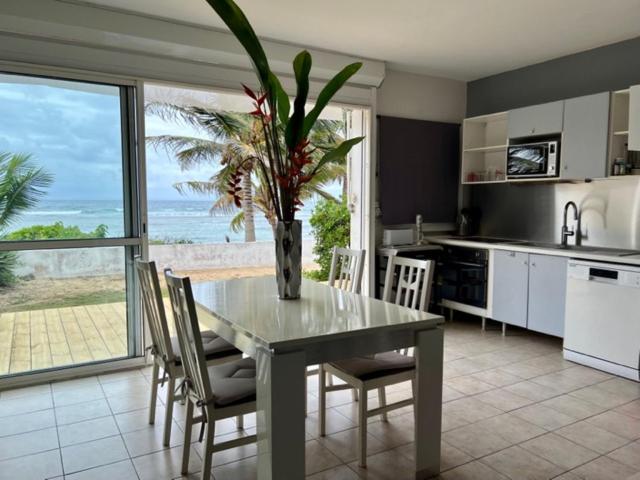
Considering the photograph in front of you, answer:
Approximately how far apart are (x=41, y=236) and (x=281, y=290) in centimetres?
206

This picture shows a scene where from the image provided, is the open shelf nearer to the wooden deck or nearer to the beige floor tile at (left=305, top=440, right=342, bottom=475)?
the beige floor tile at (left=305, top=440, right=342, bottom=475)

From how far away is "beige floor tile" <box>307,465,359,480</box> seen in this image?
7.22ft

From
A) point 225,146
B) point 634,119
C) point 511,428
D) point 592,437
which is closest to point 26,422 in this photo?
point 511,428

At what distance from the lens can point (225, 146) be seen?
317 inches

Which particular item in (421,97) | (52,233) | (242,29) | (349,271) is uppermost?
(421,97)

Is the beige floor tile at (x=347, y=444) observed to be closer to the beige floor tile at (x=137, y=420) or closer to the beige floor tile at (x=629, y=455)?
the beige floor tile at (x=137, y=420)

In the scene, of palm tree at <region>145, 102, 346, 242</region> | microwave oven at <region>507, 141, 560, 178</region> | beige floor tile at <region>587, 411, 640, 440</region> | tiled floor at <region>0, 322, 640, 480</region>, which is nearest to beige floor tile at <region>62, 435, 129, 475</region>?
tiled floor at <region>0, 322, 640, 480</region>

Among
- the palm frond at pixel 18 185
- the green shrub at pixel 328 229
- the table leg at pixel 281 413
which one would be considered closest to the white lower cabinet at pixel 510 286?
the table leg at pixel 281 413

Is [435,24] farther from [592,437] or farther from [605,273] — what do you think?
[592,437]

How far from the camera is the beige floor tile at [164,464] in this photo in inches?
87.4

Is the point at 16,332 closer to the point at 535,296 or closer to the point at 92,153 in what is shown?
the point at 92,153

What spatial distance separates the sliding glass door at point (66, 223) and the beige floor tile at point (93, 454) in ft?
4.07

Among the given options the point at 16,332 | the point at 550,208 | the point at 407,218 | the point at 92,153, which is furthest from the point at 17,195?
the point at 550,208

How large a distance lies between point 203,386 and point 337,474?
819 mm
